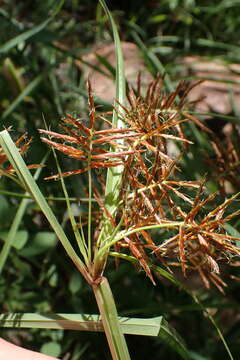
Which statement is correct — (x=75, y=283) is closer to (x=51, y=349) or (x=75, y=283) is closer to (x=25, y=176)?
(x=51, y=349)

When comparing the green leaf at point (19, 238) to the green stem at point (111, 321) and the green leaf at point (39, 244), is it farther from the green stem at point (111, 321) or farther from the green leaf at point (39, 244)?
the green stem at point (111, 321)

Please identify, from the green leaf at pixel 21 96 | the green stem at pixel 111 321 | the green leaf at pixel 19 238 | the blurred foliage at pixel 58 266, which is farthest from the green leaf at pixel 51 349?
the green leaf at pixel 21 96

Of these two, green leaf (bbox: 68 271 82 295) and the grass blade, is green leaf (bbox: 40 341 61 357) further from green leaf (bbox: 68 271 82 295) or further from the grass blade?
the grass blade

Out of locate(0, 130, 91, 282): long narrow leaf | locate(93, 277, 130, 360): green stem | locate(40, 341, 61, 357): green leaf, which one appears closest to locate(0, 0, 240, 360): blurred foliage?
locate(40, 341, 61, 357): green leaf

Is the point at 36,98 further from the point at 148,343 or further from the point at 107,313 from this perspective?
the point at 107,313

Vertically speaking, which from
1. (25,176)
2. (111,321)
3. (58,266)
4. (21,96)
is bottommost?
(111,321)

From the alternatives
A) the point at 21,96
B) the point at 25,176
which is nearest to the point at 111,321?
the point at 25,176

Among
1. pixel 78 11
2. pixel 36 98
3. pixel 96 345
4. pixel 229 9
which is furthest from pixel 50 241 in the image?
pixel 229 9

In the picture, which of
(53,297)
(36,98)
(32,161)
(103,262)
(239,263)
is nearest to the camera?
(103,262)
